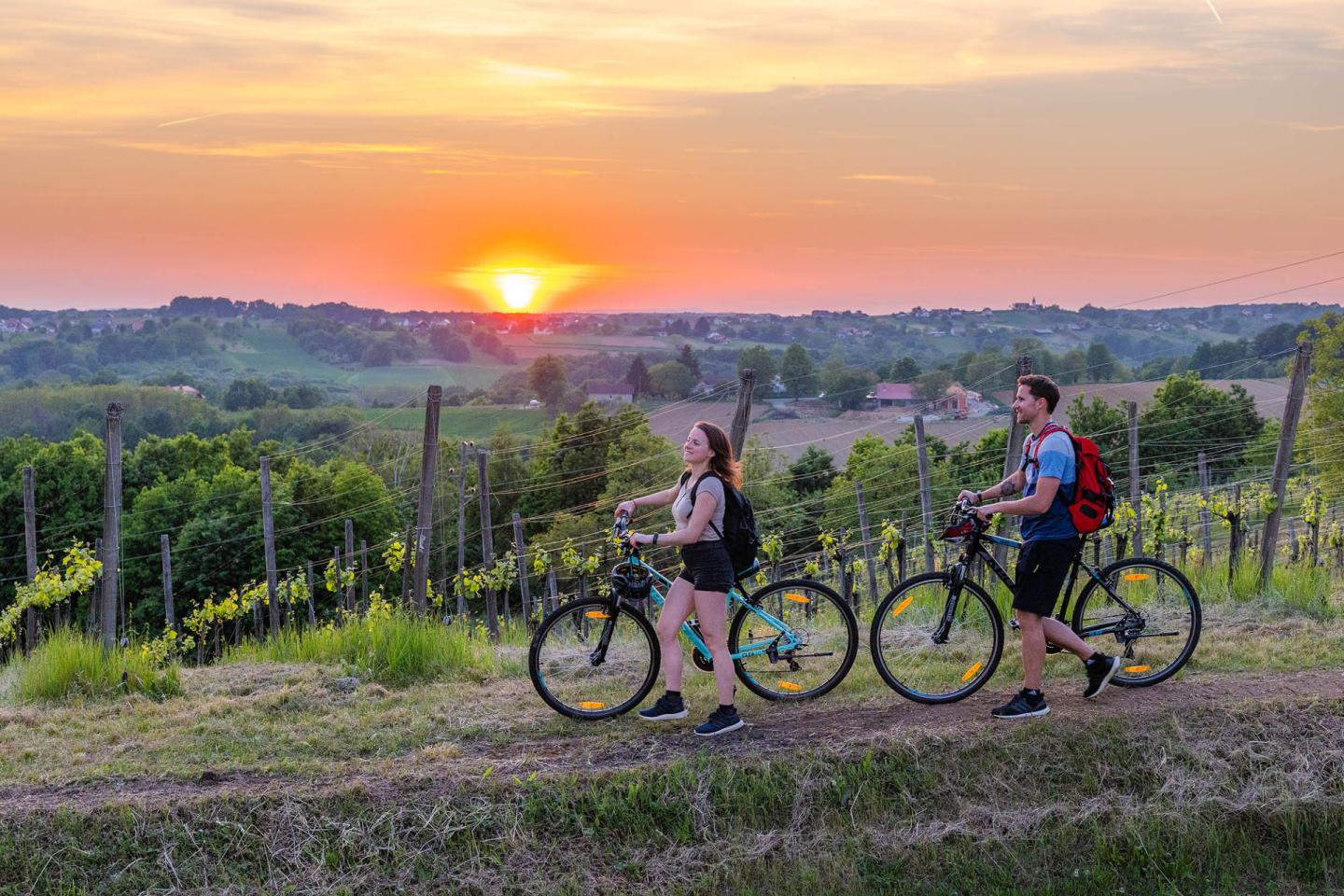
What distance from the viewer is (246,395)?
11838cm

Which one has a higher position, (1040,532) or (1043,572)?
(1040,532)

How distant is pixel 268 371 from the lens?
143 m

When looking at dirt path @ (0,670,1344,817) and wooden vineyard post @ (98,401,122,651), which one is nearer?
dirt path @ (0,670,1344,817)

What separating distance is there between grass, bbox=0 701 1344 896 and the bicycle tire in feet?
2.73

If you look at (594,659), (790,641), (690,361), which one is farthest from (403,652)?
(690,361)

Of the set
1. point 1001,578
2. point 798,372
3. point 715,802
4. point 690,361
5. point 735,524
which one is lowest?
point 715,802

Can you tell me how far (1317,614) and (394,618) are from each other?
746 cm

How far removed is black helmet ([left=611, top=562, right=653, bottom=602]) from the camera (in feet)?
26.0

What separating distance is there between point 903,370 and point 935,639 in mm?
66804

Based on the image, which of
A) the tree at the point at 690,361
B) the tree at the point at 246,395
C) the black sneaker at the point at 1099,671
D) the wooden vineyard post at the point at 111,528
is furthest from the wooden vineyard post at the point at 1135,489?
the tree at the point at 246,395

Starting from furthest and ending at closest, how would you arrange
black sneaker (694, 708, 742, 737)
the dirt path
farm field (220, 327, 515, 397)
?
farm field (220, 327, 515, 397) < black sneaker (694, 708, 742, 737) < the dirt path

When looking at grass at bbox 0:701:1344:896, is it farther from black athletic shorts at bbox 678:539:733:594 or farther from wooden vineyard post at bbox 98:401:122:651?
wooden vineyard post at bbox 98:401:122:651

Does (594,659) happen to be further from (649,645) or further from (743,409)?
(743,409)

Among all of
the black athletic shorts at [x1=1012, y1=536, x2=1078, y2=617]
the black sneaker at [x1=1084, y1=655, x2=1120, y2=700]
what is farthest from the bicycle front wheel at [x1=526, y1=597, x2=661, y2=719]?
the black sneaker at [x1=1084, y1=655, x2=1120, y2=700]
